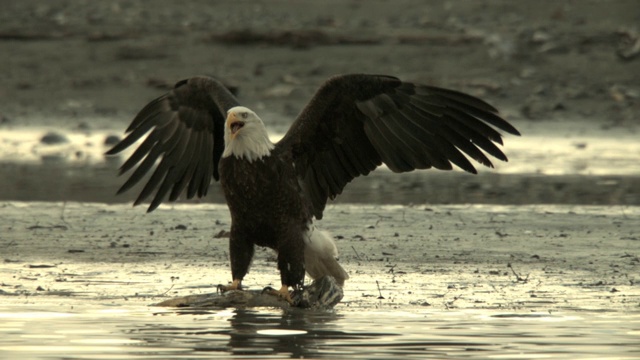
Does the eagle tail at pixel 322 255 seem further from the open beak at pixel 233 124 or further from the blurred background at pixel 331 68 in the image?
the blurred background at pixel 331 68

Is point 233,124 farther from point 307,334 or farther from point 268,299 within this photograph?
point 307,334

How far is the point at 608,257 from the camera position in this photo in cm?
960

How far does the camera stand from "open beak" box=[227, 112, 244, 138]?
26.0 feet

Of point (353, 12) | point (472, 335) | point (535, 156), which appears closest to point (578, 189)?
point (535, 156)

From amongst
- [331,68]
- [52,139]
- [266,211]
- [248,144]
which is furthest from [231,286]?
[331,68]

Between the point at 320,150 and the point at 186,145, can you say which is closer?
the point at 320,150

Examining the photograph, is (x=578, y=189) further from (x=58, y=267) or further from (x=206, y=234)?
(x=58, y=267)

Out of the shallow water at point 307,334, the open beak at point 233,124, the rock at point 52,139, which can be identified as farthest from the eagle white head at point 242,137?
the rock at point 52,139

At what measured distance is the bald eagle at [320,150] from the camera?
8.04m

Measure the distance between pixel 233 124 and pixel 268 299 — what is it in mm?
935

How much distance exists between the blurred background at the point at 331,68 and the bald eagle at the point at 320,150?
16.5ft

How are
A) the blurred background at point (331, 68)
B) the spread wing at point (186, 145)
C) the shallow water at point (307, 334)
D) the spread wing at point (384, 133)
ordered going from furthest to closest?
the blurred background at point (331, 68)
the spread wing at point (186, 145)
the spread wing at point (384, 133)
the shallow water at point (307, 334)

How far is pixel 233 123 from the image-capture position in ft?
26.2

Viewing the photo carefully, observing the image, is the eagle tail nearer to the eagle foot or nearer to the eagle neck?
the eagle foot
